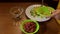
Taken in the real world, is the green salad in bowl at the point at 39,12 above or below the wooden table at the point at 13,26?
above

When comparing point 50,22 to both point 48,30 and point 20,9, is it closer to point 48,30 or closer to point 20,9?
point 48,30

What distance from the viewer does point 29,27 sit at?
3.33ft

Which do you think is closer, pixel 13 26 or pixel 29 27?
pixel 29 27

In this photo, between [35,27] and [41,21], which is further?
[41,21]

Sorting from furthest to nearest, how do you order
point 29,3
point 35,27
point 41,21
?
point 29,3, point 41,21, point 35,27

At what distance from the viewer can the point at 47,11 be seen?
3.56 ft

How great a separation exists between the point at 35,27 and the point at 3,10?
1.16 ft

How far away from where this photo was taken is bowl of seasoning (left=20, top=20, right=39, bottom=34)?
3.26 ft

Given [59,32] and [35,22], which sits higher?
[35,22]

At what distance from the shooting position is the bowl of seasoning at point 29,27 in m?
0.99

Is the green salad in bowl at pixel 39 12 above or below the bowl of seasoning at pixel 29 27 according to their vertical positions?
above

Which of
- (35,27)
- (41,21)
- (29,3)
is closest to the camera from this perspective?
(35,27)

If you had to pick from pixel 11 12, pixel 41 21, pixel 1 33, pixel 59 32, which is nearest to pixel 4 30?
pixel 1 33

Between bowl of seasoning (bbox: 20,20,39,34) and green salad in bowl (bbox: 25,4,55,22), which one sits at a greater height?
green salad in bowl (bbox: 25,4,55,22)
